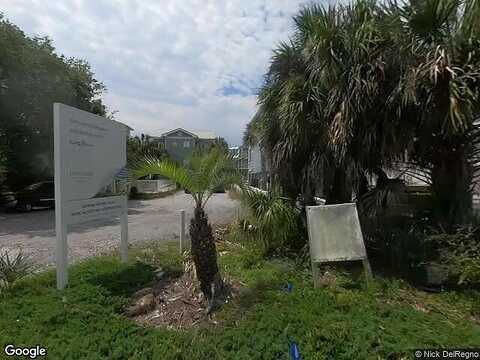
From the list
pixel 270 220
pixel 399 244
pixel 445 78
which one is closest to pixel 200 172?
pixel 270 220

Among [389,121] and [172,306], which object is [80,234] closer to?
[172,306]

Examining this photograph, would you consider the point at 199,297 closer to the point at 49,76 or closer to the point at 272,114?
the point at 272,114

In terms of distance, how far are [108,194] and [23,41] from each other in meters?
15.1

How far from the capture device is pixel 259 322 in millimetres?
3898

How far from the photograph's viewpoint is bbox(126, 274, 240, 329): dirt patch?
4242mm

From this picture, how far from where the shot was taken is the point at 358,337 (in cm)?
353

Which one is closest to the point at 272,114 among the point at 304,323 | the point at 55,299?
the point at 304,323

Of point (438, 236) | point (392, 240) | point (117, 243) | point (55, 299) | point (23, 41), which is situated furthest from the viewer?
point (23, 41)

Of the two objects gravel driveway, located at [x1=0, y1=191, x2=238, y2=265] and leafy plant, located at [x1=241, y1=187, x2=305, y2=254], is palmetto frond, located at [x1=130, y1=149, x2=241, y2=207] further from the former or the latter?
gravel driveway, located at [x1=0, y1=191, x2=238, y2=265]

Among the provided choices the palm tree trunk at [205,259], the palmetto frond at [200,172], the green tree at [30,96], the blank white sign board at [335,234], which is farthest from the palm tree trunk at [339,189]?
the green tree at [30,96]

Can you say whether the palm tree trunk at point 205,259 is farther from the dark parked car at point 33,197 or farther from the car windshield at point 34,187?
the car windshield at point 34,187

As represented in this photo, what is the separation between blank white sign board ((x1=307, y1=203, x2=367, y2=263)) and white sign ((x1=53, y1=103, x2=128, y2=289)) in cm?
342

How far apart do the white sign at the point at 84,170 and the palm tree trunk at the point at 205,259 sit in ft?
6.07

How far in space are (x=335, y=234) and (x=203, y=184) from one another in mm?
2144
